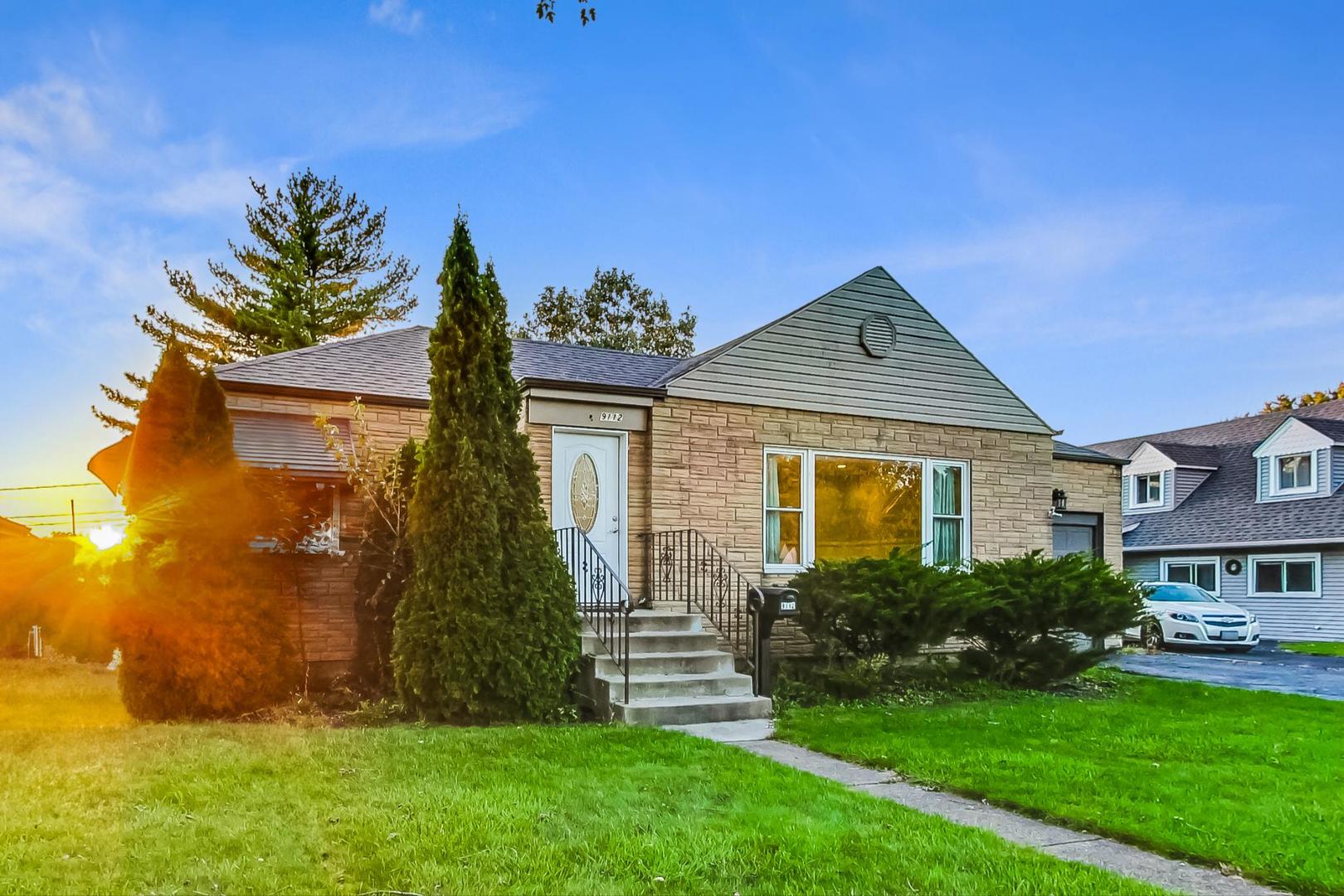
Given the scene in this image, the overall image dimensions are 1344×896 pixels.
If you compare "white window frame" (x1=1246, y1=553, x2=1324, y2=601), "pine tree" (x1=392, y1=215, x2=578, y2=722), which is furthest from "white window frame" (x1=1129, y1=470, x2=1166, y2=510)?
"pine tree" (x1=392, y1=215, x2=578, y2=722)

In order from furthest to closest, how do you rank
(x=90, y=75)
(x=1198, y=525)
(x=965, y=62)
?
(x=1198, y=525) < (x=965, y=62) < (x=90, y=75)

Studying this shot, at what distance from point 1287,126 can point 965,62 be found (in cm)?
485

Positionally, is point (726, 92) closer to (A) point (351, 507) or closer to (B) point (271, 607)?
(A) point (351, 507)

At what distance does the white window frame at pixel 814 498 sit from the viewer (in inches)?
425

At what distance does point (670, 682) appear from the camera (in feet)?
26.2

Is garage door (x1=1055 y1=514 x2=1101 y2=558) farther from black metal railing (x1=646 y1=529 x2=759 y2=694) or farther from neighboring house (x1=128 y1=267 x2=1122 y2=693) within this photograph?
black metal railing (x1=646 y1=529 x2=759 y2=694)

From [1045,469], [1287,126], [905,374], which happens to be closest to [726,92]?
[905,374]

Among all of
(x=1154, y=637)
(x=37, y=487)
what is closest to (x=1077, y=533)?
(x=1154, y=637)

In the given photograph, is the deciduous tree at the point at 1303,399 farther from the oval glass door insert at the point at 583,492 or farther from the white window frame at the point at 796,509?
the oval glass door insert at the point at 583,492

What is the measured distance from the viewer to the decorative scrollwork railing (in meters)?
10.0

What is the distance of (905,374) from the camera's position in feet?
Result: 39.0

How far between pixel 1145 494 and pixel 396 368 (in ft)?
74.7

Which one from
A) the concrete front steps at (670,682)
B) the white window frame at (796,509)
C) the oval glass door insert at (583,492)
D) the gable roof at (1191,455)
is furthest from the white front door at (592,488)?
the gable roof at (1191,455)

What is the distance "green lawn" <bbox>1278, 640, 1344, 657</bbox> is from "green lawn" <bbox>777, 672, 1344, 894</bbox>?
9.75 m
